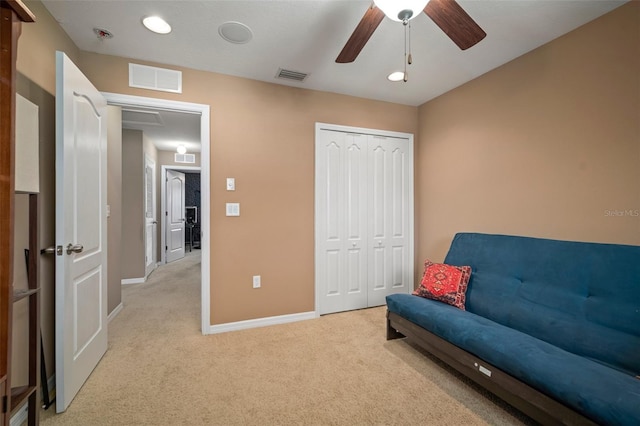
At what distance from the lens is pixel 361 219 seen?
3398 mm

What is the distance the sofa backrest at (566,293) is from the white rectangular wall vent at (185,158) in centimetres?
589

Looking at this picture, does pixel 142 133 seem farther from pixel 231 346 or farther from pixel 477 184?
pixel 477 184

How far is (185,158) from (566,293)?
21.6ft

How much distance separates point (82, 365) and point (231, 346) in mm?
1024

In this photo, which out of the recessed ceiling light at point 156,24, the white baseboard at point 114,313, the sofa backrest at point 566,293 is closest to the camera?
the sofa backrest at point 566,293

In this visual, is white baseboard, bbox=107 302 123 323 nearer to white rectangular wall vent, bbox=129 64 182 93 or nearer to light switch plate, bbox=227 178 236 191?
light switch plate, bbox=227 178 236 191

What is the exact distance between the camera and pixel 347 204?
3326mm

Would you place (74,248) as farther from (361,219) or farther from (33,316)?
(361,219)

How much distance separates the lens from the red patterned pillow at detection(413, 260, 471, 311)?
2.36 m

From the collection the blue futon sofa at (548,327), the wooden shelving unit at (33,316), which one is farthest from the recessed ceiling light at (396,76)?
the wooden shelving unit at (33,316)

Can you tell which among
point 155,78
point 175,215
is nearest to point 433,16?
point 155,78

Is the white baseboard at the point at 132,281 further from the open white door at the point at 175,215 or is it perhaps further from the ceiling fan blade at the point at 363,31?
the ceiling fan blade at the point at 363,31

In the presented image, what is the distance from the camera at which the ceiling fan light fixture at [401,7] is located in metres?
1.31

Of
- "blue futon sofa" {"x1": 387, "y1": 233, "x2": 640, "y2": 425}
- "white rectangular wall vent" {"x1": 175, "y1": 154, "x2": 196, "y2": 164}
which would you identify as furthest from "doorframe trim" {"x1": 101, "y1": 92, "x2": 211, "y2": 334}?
"white rectangular wall vent" {"x1": 175, "y1": 154, "x2": 196, "y2": 164}
